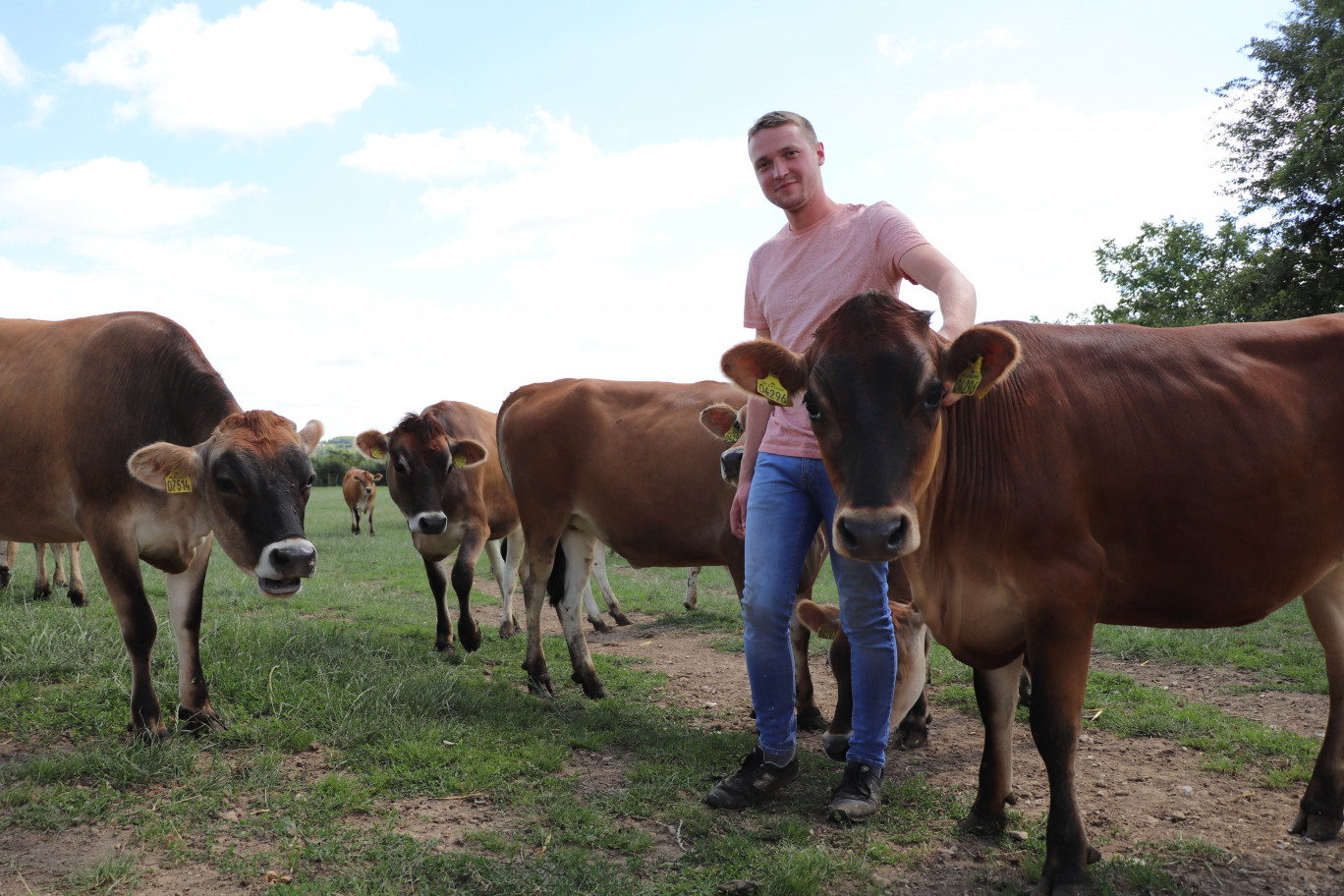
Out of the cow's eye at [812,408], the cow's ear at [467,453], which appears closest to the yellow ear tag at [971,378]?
the cow's eye at [812,408]

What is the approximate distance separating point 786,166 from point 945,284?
0.99 metres

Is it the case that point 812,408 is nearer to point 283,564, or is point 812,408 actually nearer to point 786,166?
point 786,166

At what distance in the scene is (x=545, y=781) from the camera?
4.23 meters

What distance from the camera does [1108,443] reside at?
10.5 ft

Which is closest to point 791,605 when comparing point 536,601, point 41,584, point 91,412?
point 536,601

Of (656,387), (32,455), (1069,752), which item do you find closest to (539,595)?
(656,387)

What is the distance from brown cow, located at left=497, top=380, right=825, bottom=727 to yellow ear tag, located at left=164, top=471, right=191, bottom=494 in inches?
98.3

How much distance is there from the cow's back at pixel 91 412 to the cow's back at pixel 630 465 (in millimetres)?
2309

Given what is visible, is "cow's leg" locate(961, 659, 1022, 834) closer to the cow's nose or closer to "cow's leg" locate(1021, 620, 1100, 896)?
"cow's leg" locate(1021, 620, 1100, 896)

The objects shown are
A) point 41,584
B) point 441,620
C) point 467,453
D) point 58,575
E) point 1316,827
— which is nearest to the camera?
point 1316,827

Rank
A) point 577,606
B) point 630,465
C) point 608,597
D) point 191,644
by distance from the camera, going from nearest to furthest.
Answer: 1. point 191,644
2. point 630,465
3. point 577,606
4. point 608,597

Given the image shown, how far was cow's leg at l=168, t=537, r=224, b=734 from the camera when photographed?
4.67 metres

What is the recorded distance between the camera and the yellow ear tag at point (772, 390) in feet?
10.8

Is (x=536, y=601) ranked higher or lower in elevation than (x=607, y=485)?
lower
